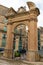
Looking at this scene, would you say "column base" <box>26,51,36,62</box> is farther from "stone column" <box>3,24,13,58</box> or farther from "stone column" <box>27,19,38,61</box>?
"stone column" <box>3,24,13,58</box>

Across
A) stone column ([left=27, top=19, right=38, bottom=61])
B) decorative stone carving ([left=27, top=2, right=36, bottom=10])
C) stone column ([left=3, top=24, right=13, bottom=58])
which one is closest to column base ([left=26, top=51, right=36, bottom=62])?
stone column ([left=27, top=19, right=38, bottom=61])

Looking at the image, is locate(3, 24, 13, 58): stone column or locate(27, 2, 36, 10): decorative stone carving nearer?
locate(27, 2, 36, 10): decorative stone carving

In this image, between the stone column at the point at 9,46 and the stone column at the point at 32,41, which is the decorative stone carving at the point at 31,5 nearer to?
the stone column at the point at 32,41

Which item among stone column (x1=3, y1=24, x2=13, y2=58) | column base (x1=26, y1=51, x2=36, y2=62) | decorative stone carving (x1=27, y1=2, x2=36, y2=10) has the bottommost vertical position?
column base (x1=26, y1=51, x2=36, y2=62)

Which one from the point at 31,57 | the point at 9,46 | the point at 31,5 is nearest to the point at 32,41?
the point at 31,57

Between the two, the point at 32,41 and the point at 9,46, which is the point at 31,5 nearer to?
the point at 32,41

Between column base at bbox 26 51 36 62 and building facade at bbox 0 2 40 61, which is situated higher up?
building facade at bbox 0 2 40 61

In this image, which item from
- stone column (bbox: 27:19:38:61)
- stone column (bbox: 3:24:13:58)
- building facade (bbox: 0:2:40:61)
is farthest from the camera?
stone column (bbox: 3:24:13:58)

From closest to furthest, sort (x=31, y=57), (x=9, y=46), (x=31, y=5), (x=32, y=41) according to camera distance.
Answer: (x=31, y=57) → (x=32, y=41) → (x=31, y=5) → (x=9, y=46)

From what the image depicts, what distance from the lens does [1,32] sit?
88.8 feet

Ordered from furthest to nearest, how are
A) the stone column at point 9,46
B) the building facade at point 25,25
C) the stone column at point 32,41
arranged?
the stone column at point 9,46, the building facade at point 25,25, the stone column at point 32,41

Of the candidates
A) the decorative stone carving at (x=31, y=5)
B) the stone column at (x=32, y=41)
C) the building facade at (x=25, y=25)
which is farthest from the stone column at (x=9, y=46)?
the decorative stone carving at (x=31, y=5)

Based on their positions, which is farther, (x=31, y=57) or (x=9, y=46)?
(x=9, y=46)

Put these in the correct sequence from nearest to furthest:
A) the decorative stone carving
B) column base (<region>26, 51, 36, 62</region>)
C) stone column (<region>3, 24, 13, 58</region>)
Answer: column base (<region>26, 51, 36, 62</region>), the decorative stone carving, stone column (<region>3, 24, 13, 58</region>)
